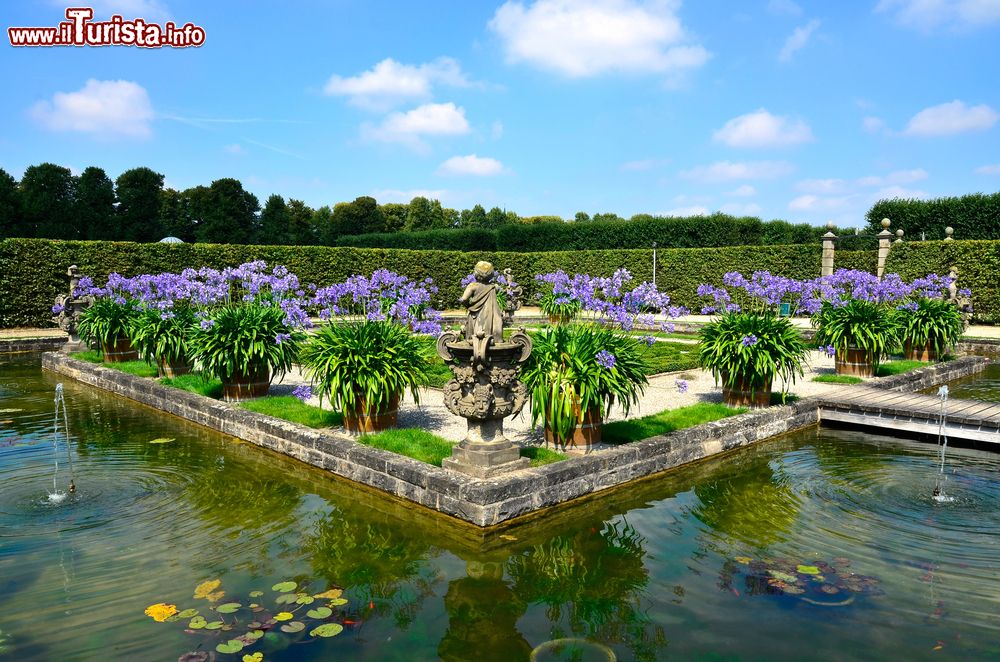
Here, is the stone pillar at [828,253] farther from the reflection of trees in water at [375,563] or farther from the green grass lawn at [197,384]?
the reflection of trees in water at [375,563]

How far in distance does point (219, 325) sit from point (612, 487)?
17.4 feet

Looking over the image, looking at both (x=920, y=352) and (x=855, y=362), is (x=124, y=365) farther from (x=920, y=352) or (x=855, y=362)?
(x=920, y=352)

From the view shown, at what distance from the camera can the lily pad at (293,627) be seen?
335 cm

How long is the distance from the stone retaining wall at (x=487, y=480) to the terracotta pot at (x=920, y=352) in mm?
5163

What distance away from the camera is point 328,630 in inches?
132

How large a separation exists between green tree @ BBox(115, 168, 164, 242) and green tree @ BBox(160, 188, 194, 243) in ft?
12.5

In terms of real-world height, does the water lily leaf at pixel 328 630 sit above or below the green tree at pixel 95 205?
below

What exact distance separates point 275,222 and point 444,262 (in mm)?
23861

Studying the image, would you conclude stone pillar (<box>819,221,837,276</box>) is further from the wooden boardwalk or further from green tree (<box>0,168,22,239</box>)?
green tree (<box>0,168,22,239</box>)

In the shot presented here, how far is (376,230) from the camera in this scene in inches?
2327

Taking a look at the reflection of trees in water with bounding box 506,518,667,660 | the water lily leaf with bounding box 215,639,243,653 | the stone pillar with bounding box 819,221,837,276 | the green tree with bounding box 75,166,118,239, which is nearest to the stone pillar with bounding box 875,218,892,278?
the stone pillar with bounding box 819,221,837,276

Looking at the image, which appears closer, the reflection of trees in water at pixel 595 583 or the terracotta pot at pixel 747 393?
the reflection of trees in water at pixel 595 583

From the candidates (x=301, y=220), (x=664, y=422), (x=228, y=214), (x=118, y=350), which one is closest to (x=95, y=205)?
(x=228, y=214)

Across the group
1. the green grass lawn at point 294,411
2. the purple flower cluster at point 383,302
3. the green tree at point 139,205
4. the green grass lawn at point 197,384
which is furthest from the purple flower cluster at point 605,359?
the green tree at point 139,205
